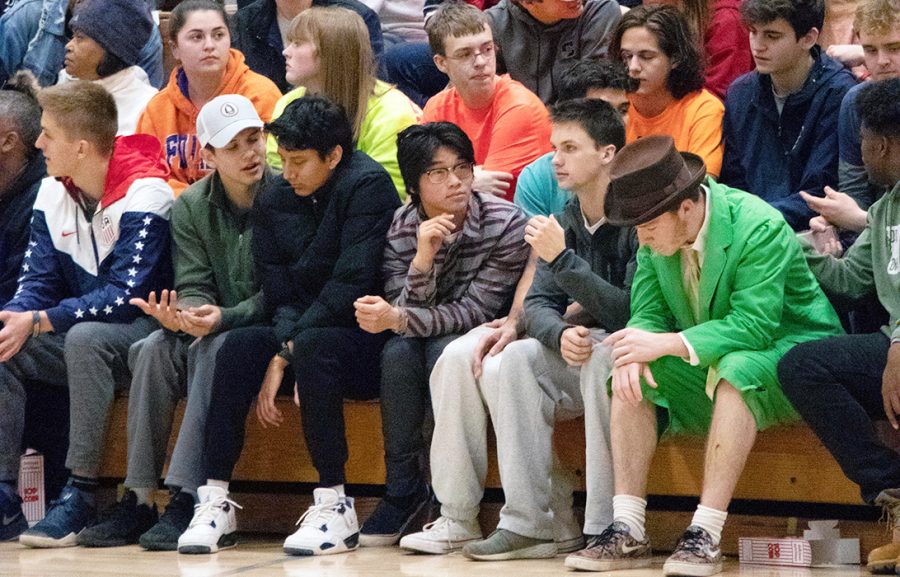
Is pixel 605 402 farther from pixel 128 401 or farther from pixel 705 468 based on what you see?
pixel 128 401

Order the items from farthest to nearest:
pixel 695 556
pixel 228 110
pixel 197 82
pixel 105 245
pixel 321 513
Result: pixel 197 82, pixel 105 245, pixel 228 110, pixel 321 513, pixel 695 556

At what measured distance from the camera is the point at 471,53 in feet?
16.0

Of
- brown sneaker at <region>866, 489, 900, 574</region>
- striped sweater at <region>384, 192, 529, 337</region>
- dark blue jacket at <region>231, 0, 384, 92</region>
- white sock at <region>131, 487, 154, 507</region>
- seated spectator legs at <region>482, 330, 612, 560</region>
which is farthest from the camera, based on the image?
dark blue jacket at <region>231, 0, 384, 92</region>

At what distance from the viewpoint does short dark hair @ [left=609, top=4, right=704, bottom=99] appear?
14.9ft

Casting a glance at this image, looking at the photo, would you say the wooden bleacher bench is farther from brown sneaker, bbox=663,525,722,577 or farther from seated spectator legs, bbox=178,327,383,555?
brown sneaker, bbox=663,525,722,577

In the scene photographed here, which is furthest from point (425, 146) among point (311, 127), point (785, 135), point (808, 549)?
point (808, 549)

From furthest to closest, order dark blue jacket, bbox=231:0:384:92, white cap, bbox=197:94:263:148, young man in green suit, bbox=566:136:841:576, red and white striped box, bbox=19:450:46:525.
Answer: dark blue jacket, bbox=231:0:384:92, red and white striped box, bbox=19:450:46:525, white cap, bbox=197:94:263:148, young man in green suit, bbox=566:136:841:576

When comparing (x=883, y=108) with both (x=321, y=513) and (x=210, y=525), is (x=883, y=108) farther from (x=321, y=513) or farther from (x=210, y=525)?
(x=210, y=525)

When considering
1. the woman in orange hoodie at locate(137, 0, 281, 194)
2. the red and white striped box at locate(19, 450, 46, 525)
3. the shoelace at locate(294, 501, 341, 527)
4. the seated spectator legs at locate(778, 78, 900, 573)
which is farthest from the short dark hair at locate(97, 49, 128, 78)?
the seated spectator legs at locate(778, 78, 900, 573)

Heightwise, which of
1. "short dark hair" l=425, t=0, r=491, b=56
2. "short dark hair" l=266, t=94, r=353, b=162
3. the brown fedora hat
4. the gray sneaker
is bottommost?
the gray sneaker

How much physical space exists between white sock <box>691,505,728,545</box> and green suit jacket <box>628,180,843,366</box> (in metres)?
0.37

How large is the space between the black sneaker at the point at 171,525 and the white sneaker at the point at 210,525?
0.06 meters

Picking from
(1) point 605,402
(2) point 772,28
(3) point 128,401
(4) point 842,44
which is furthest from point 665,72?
(3) point 128,401

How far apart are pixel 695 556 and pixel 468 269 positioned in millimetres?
1199
